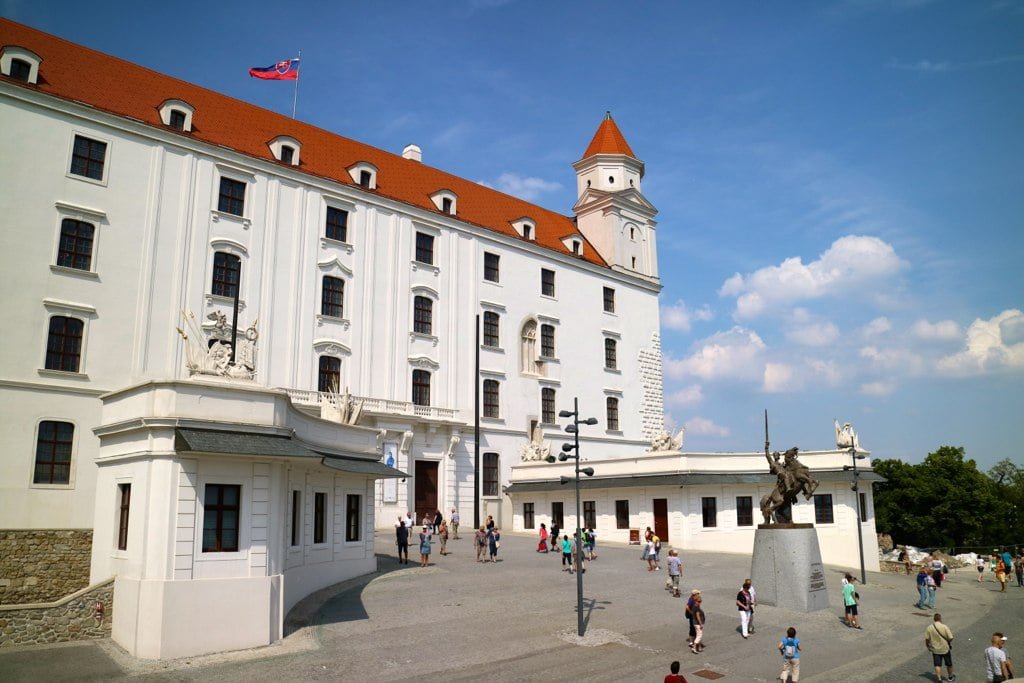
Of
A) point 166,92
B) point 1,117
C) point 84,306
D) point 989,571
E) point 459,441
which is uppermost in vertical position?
point 166,92

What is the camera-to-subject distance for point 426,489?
42594mm

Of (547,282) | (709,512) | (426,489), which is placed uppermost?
(547,282)

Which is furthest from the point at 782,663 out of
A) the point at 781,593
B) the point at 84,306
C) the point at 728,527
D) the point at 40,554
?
the point at 84,306

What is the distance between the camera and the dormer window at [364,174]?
4459 cm

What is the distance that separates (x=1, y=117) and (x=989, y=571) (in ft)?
175

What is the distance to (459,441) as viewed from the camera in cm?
4431

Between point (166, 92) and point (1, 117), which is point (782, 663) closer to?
point (1, 117)

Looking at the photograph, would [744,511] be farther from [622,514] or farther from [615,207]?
[615,207]

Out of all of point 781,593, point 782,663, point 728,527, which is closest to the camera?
point 782,663

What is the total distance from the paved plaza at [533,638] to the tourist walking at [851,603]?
42 centimetres

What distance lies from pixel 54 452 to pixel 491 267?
27173 millimetres

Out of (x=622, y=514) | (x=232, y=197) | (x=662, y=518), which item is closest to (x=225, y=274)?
(x=232, y=197)

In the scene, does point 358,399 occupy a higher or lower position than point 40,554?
higher

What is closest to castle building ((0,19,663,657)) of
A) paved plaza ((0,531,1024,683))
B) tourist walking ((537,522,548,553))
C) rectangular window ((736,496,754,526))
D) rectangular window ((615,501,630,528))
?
paved plaza ((0,531,1024,683))
